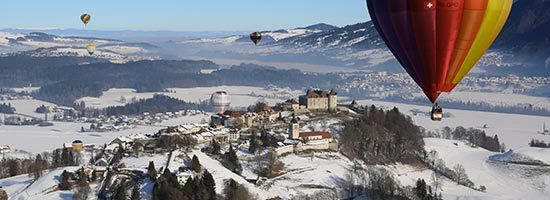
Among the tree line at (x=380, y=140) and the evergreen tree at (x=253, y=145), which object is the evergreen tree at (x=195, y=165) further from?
the tree line at (x=380, y=140)

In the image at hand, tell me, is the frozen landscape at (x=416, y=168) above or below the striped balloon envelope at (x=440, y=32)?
below

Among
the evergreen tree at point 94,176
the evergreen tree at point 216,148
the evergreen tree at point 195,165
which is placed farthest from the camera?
the evergreen tree at point 216,148

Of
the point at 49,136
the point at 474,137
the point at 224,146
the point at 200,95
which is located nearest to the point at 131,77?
the point at 200,95

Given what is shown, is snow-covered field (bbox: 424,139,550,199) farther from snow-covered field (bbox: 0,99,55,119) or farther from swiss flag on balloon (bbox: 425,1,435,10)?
snow-covered field (bbox: 0,99,55,119)

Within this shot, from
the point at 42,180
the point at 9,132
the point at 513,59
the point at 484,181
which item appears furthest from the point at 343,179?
the point at 513,59

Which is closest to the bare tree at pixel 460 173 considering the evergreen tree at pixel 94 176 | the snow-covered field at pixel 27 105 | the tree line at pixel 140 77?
the evergreen tree at pixel 94 176

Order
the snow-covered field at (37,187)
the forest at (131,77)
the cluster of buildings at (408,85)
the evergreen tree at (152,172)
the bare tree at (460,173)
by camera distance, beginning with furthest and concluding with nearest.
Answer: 1. the forest at (131,77)
2. the cluster of buildings at (408,85)
3. the bare tree at (460,173)
4. the evergreen tree at (152,172)
5. the snow-covered field at (37,187)

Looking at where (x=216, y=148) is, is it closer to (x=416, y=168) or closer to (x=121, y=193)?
(x=121, y=193)

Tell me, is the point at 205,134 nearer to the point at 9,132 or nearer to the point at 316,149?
the point at 316,149
